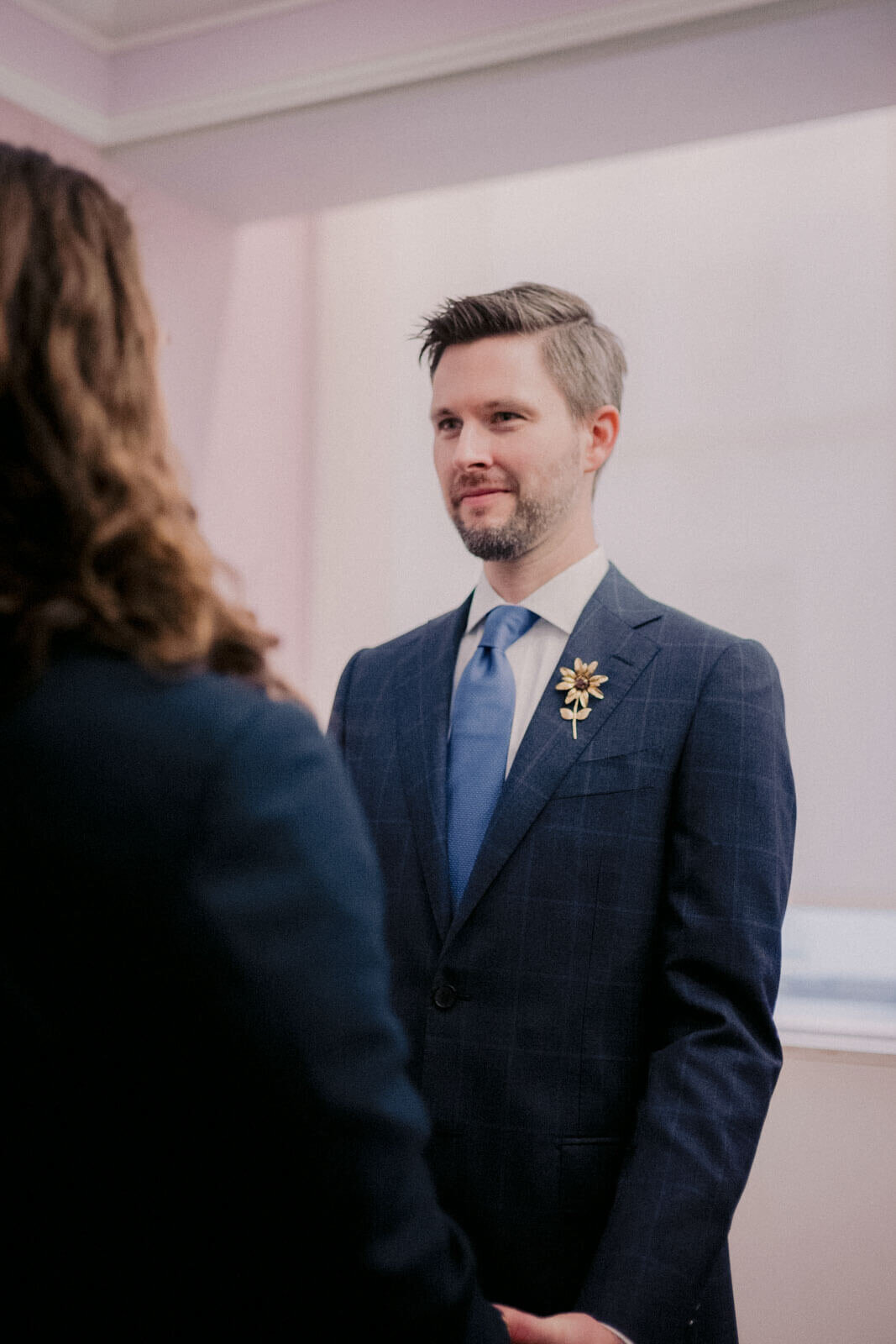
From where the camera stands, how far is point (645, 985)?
1372 mm

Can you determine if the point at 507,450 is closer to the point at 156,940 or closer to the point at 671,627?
the point at 671,627

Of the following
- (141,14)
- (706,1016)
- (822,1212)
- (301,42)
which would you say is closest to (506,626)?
(706,1016)

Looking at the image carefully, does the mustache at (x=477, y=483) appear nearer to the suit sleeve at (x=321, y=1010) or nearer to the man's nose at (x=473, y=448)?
the man's nose at (x=473, y=448)

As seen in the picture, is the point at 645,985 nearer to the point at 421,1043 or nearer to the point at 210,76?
the point at 421,1043

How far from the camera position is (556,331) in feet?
5.68

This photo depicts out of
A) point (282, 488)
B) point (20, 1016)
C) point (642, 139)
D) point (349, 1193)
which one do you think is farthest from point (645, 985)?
point (282, 488)

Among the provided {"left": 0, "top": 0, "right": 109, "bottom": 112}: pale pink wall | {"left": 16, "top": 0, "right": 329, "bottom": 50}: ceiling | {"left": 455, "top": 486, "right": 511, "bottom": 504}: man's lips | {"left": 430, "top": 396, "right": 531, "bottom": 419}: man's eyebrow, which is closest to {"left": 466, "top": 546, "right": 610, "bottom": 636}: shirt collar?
{"left": 455, "top": 486, "right": 511, "bottom": 504}: man's lips

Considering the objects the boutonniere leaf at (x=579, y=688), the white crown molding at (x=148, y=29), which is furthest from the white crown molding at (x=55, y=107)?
the boutonniere leaf at (x=579, y=688)

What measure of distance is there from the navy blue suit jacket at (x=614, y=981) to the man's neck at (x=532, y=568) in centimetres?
20

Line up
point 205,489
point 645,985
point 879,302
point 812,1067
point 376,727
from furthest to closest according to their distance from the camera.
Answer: point 205,489 → point 879,302 → point 812,1067 → point 376,727 → point 645,985

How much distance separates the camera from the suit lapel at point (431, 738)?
1438 mm

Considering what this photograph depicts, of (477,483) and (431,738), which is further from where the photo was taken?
(477,483)

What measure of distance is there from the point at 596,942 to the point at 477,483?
66 centimetres

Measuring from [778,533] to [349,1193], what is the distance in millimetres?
2392
